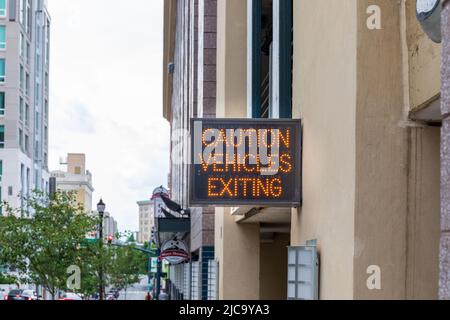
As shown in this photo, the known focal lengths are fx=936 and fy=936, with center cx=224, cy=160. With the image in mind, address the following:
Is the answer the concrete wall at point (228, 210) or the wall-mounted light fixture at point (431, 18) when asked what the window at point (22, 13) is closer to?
the concrete wall at point (228, 210)

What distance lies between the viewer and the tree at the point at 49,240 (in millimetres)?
48250

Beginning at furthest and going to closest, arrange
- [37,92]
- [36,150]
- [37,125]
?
[37,92] < [37,125] < [36,150]

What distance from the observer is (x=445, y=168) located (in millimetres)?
4605

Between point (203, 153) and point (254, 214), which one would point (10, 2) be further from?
point (203, 153)

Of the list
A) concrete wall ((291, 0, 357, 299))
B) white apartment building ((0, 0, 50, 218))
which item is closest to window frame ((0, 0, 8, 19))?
white apartment building ((0, 0, 50, 218))

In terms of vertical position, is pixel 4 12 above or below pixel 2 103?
above

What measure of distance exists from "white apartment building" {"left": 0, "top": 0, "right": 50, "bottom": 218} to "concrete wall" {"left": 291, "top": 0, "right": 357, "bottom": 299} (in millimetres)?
73438

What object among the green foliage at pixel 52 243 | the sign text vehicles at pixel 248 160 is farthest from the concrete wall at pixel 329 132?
the green foliage at pixel 52 243

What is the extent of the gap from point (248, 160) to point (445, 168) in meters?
6.60

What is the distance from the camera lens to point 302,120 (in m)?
11.0

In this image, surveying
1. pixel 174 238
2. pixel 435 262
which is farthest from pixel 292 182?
pixel 174 238

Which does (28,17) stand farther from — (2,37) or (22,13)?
(2,37)

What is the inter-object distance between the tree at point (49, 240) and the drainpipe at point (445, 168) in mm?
43899

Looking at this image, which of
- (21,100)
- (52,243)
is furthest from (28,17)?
(52,243)
